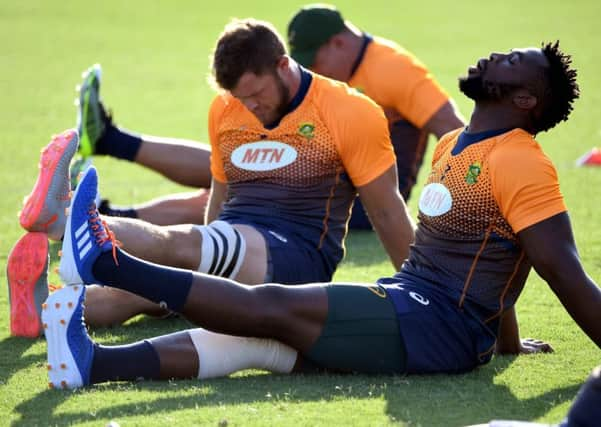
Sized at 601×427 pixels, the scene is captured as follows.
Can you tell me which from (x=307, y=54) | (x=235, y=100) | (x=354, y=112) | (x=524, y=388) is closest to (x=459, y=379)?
(x=524, y=388)

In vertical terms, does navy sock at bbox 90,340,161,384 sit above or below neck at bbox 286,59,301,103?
below

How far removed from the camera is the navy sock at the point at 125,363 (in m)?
4.81

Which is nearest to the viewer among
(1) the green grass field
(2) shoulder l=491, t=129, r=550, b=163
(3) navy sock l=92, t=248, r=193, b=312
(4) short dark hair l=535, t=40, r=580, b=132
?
(1) the green grass field

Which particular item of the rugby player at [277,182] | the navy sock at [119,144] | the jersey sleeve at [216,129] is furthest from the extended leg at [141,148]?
the rugby player at [277,182]

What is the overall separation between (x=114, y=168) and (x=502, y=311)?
7.12 metres

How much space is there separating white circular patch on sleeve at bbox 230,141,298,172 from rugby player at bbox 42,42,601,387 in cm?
115

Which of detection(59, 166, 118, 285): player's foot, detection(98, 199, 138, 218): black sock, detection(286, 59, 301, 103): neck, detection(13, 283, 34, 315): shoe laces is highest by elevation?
detection(286, 59, 301, 103): neck

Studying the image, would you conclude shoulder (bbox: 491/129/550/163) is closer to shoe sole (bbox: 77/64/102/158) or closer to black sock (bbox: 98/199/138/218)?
black sock (bbox: 98/199/138/218)

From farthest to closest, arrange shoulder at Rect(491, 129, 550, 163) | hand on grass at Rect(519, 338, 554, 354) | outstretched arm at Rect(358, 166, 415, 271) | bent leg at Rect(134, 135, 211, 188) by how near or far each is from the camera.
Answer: bent leg at Rect(134, 135, 211, 188) → outstretched arm at Rect(358, 166, 415, 271) → hand on grass at Rect(519, 338, 554, 354) → shoulder at Rect(491, 129, 550, 163)

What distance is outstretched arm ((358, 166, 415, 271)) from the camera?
19.3ft

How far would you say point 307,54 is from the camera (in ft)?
26.9

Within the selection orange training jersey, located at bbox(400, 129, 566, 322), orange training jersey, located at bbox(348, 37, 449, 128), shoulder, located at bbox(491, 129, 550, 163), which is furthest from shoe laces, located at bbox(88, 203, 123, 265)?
orange training jersey, located at bbox(348, 37, 449, 128)

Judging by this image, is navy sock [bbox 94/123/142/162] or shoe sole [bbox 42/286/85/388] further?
navy sock [bbox 94/123/142/162]

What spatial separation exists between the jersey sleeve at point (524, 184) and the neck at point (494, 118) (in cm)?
12
